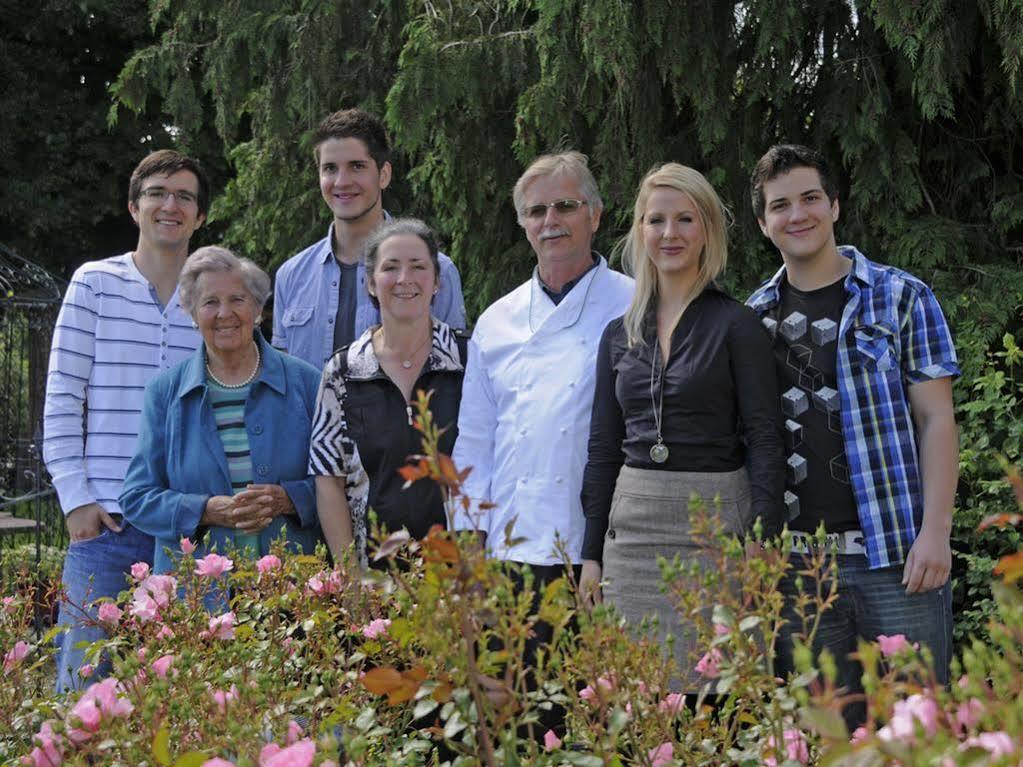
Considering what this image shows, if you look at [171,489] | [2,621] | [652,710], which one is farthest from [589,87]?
[652,710]

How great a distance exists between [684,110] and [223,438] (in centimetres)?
260

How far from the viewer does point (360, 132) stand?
4.20m

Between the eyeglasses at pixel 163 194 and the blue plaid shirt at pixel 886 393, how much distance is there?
2223 millimetres

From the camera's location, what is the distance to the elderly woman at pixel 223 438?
3.49 meters

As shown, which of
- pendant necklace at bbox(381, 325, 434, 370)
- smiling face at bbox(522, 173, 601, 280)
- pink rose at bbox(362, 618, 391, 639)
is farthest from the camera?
pendant necklace at bbox(381, 325, 434, 370)

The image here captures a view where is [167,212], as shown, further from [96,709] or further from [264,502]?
[96,709]

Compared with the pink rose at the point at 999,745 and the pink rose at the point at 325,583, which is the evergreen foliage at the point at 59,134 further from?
the pink rose at the point at 999,745

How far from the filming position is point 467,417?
134 inches

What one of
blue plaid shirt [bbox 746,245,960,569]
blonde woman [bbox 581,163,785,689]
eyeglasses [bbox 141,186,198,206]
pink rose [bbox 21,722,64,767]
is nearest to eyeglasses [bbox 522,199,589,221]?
blonde woman [bbox 581,163,785,689]

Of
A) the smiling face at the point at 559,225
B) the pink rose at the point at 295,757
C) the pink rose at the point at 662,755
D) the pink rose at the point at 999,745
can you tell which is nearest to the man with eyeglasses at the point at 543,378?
the smiling face at the point at 559,225

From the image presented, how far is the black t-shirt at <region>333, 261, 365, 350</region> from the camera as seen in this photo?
13.6 ft

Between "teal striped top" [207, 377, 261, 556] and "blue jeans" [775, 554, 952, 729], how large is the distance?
1604mm

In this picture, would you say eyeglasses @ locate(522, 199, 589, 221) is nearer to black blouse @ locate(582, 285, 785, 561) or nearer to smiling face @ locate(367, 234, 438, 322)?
smiling face @ locate(367, 234, 438, 322)

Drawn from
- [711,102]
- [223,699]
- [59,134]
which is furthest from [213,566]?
[59,134]
